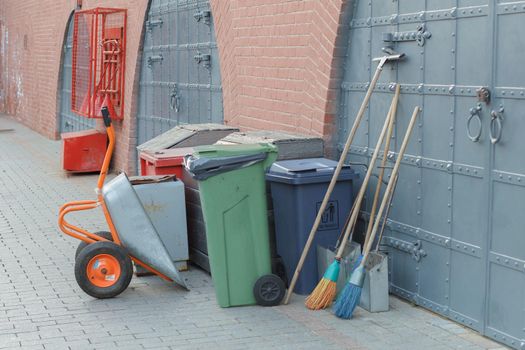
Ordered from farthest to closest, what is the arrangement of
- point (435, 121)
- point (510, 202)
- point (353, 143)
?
point (353, 143)
point (435, 121)
point (510, 202)

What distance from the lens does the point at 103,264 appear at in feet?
24.7

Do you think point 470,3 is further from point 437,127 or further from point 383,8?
point 383,8

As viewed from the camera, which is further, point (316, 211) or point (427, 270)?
point (316, 211)

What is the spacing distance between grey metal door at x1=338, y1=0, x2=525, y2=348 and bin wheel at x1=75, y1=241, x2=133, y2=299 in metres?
2.01

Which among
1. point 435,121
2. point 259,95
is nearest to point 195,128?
point 259,95

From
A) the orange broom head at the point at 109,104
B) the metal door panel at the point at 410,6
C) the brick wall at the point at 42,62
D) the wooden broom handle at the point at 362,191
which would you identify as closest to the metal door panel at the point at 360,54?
the metal door panel at the point at 410,6

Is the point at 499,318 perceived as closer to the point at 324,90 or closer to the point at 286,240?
the point at 286,240

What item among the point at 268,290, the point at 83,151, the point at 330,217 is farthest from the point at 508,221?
the point at 83,151

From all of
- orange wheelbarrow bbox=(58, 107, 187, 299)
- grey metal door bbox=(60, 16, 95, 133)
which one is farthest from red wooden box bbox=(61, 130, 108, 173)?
orange wheelbarrow bbox=(58, 107, 187, 299)

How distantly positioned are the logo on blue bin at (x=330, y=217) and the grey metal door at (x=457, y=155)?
40 cm

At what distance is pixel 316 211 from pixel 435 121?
120 cm

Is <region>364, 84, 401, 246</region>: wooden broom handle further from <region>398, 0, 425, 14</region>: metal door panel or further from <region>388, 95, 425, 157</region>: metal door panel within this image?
<region>398, 0, 425, 14</region>: metal door panel

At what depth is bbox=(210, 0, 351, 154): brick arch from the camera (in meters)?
8.09

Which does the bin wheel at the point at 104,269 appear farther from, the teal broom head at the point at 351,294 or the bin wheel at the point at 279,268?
the teal broom head at the point at 351,294
